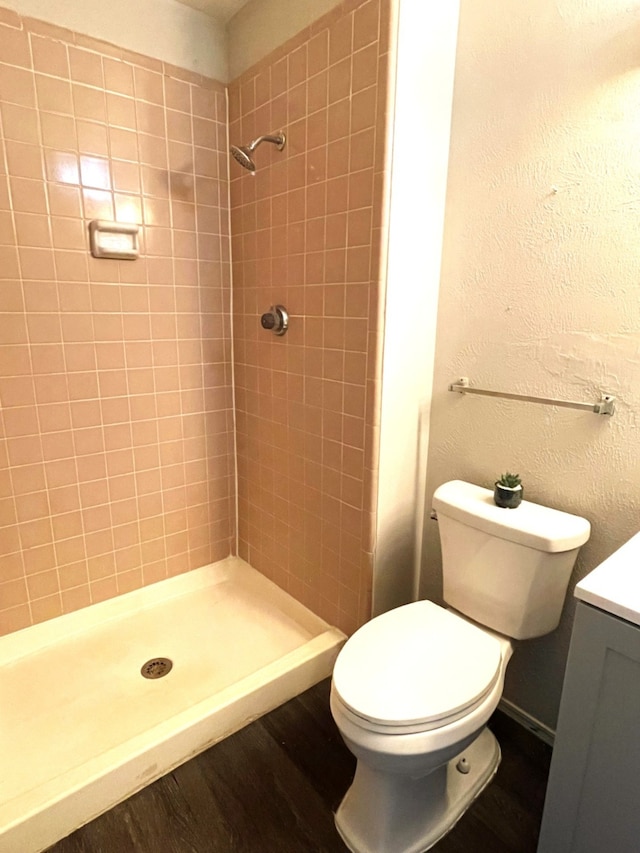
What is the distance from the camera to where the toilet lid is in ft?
3.30

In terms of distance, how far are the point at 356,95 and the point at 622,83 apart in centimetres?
66

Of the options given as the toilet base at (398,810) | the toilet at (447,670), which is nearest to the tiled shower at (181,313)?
the toilet at (447,670)

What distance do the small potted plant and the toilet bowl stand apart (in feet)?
1.10

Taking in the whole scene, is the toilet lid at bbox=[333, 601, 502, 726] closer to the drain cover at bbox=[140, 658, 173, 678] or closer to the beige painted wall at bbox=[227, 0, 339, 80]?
the drain cover at bbox=[140, 658, 173, 678]

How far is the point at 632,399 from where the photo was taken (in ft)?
3.76

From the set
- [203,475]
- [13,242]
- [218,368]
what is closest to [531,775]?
[203,475]

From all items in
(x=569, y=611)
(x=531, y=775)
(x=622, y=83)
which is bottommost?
(x=531, y=775)

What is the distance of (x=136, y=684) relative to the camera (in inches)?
63.5

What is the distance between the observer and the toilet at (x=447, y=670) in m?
1.01

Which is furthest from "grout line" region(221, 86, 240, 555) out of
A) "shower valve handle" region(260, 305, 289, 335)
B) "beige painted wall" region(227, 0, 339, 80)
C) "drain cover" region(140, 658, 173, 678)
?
"drain cover" region(140, 658, 173, 678)

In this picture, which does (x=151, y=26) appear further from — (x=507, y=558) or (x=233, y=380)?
(x=507, y=558)

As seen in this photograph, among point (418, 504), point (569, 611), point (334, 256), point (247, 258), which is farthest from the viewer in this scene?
point (247, 258)

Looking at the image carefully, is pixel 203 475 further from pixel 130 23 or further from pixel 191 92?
pixel 130 23

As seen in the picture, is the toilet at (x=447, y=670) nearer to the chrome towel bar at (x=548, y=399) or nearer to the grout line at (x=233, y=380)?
the chrome towel bar at (x=548, y=399)
